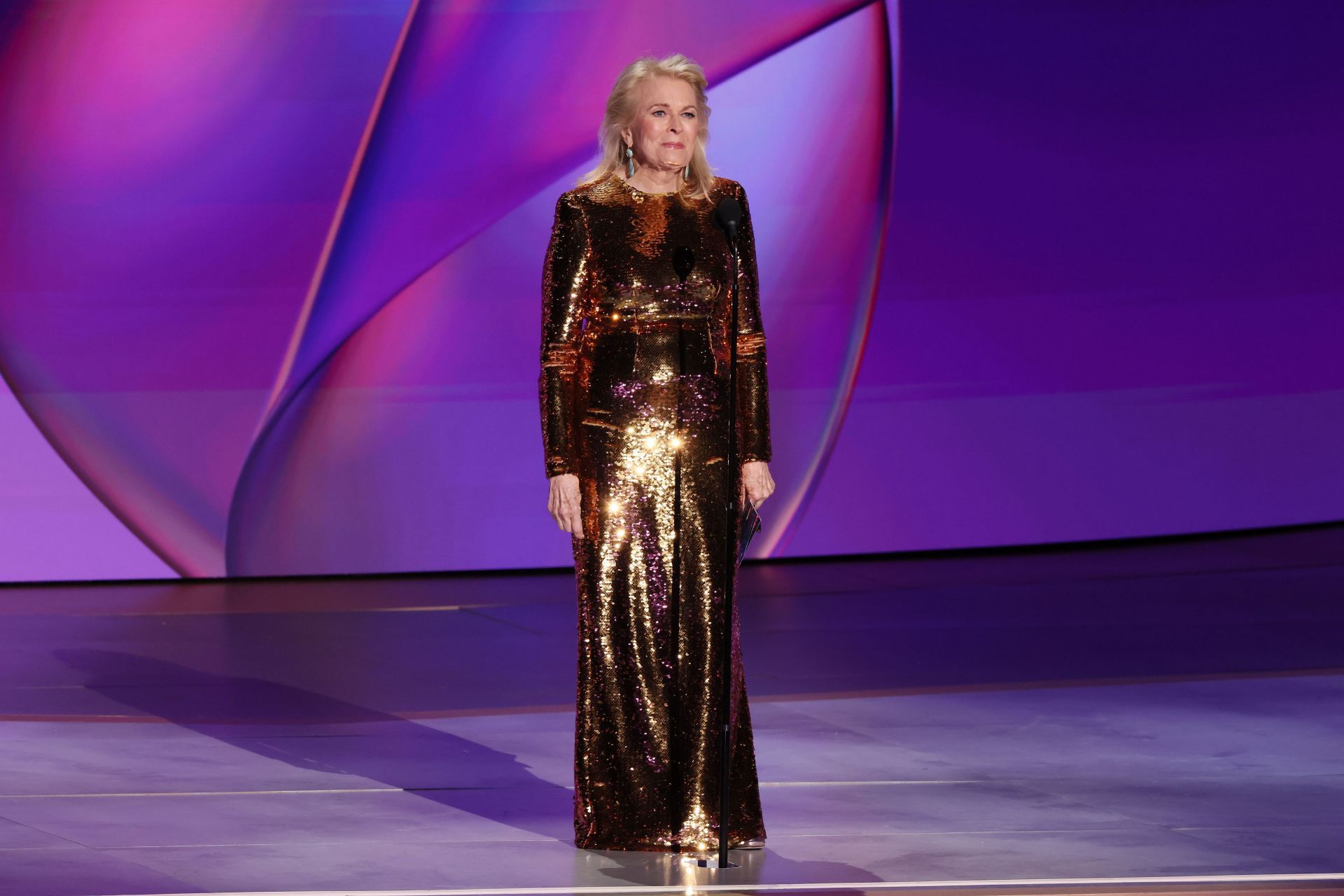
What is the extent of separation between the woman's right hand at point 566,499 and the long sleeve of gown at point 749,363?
339 millimetres

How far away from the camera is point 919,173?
27.3 ft

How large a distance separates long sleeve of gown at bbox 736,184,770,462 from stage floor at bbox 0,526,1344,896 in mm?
804

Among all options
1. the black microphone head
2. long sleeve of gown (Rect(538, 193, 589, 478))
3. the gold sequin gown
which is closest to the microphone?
the black microphone head

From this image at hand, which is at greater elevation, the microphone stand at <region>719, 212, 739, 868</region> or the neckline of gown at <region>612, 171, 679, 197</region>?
the neckline of gown at <region>612, 171, 679, 197</region>

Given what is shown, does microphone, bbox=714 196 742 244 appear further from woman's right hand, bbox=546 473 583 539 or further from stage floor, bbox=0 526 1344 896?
stage floor, bbox=0 526 1344 896

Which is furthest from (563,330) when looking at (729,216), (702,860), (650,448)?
(702,860)

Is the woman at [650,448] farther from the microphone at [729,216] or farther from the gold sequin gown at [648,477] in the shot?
the microphone at [729,216]

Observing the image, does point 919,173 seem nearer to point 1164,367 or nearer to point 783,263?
point 783,263

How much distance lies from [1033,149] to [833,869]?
529cm

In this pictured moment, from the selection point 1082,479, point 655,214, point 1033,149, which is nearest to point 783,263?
point 1033,149

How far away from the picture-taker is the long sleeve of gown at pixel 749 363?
13.0 feet

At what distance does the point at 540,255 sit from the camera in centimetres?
800

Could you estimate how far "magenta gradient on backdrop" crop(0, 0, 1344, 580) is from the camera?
7727 millimetres

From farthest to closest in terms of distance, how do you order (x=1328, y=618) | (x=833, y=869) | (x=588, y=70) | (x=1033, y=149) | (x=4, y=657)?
(x=1033, y=149)
(x=588, y=70)
(x=1328, y=618)
(x=4, y=657)
(x=833, y=869)
